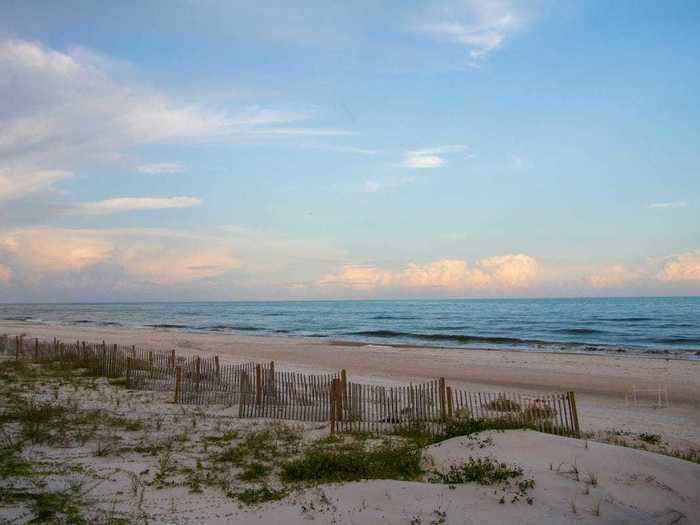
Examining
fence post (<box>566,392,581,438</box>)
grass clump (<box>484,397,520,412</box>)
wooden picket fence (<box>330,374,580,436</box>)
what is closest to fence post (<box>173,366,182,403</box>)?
wooden picket fence (<box>330,374,580,436</box>)

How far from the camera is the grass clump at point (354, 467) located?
8477 millimetres

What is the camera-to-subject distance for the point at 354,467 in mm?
8742

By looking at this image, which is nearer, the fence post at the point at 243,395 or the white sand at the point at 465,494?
the white sand at the point at 465,494

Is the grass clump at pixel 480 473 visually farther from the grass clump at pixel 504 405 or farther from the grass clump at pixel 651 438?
the grass clump at pixel 651 438

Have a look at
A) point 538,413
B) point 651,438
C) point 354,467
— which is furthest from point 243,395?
point 651,438

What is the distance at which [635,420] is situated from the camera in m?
15.8

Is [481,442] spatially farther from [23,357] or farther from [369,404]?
[23,357]

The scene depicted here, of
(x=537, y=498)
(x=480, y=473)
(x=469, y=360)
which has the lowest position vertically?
(x=469, y=360)

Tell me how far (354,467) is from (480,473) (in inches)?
78.4

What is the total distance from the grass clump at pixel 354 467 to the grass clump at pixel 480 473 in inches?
21.2

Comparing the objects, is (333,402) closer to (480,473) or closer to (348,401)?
(348,401)

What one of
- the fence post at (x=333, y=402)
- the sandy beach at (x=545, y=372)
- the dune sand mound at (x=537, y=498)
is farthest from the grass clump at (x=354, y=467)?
the sandy beach at (x=545, y=372)

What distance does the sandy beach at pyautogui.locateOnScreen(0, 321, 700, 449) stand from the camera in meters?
15.8

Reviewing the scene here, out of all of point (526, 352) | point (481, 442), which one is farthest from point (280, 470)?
point (526, 352)
